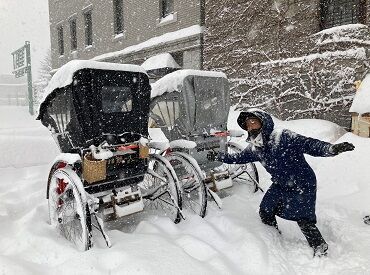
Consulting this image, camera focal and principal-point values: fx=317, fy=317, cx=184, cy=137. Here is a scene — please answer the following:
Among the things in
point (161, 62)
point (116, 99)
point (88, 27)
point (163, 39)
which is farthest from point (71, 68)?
point (88, 27)

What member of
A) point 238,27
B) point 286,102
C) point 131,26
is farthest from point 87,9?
point 286,102

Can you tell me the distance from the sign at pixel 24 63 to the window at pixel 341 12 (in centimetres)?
1408

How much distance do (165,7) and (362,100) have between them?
985cm

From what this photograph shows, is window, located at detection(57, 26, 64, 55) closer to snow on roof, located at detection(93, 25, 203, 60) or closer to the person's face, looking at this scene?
snow on roof, located at detection(93, 25, 203, 60)

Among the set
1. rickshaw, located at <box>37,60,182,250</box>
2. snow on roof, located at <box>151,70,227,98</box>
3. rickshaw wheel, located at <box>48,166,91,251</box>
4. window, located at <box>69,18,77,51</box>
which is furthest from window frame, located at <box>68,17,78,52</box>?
rickshaw wheel, located at <box>48,166,91,251</box>

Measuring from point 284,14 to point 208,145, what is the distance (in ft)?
21.8

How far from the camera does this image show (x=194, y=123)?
475 centimetres

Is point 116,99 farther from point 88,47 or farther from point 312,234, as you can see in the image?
point 88,47

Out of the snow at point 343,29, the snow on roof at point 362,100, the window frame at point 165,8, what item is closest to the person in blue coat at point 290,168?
the snow on roof at point 362,100

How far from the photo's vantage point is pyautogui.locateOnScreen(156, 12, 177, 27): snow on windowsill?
12903 mm

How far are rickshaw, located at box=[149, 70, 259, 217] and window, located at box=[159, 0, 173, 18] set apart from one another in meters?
9.85

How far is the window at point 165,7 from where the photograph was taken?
13812 mm

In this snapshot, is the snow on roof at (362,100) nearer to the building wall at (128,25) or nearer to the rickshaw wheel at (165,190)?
the rickshaw wheel at (165,190)

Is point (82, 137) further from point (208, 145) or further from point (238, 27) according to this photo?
point (238, 27)
